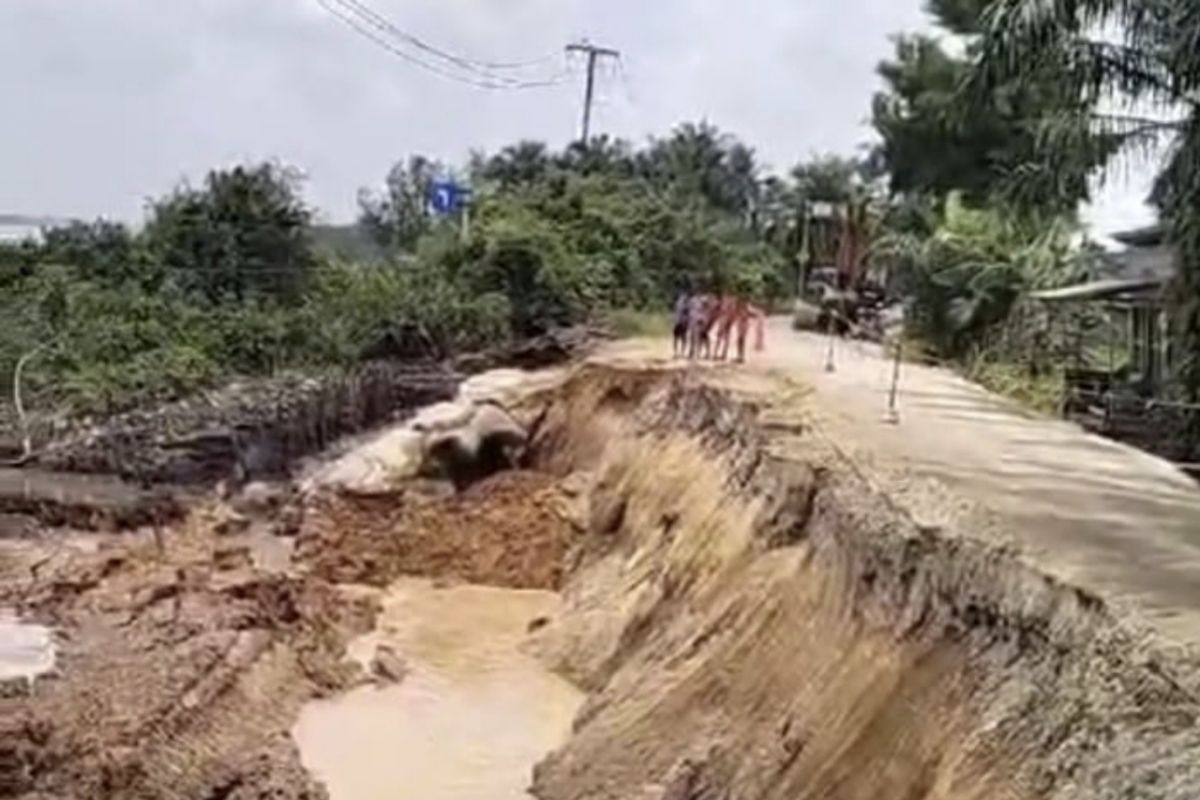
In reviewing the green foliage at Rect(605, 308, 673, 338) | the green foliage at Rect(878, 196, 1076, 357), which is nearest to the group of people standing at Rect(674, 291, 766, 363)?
the green foliage at Rect(878, 196, 1076, 357)

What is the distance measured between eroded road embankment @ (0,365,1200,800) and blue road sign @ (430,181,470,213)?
1989 cm

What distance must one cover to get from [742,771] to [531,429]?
18.1 metres

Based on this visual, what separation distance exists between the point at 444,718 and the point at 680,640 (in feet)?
11.4

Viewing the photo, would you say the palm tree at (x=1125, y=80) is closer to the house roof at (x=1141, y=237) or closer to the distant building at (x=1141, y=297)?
the distant building at (x=1141, y=297)

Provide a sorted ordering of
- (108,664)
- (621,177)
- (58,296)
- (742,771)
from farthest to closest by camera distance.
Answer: (621,177) < (58,296) < (108,664) < (742,771)

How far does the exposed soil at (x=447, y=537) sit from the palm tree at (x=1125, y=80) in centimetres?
796

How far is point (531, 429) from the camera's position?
29.3 m

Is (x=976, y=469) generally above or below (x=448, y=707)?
above

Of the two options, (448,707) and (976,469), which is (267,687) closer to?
(448,707)

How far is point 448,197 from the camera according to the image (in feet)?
155

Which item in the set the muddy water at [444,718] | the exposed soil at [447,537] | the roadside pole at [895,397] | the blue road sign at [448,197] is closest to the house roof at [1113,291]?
the roadside pole at [895,397]

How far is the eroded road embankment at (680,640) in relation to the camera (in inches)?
339

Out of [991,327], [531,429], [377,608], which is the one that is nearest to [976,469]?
[377,608]

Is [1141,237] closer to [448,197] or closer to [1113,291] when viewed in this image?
[1113,291]
